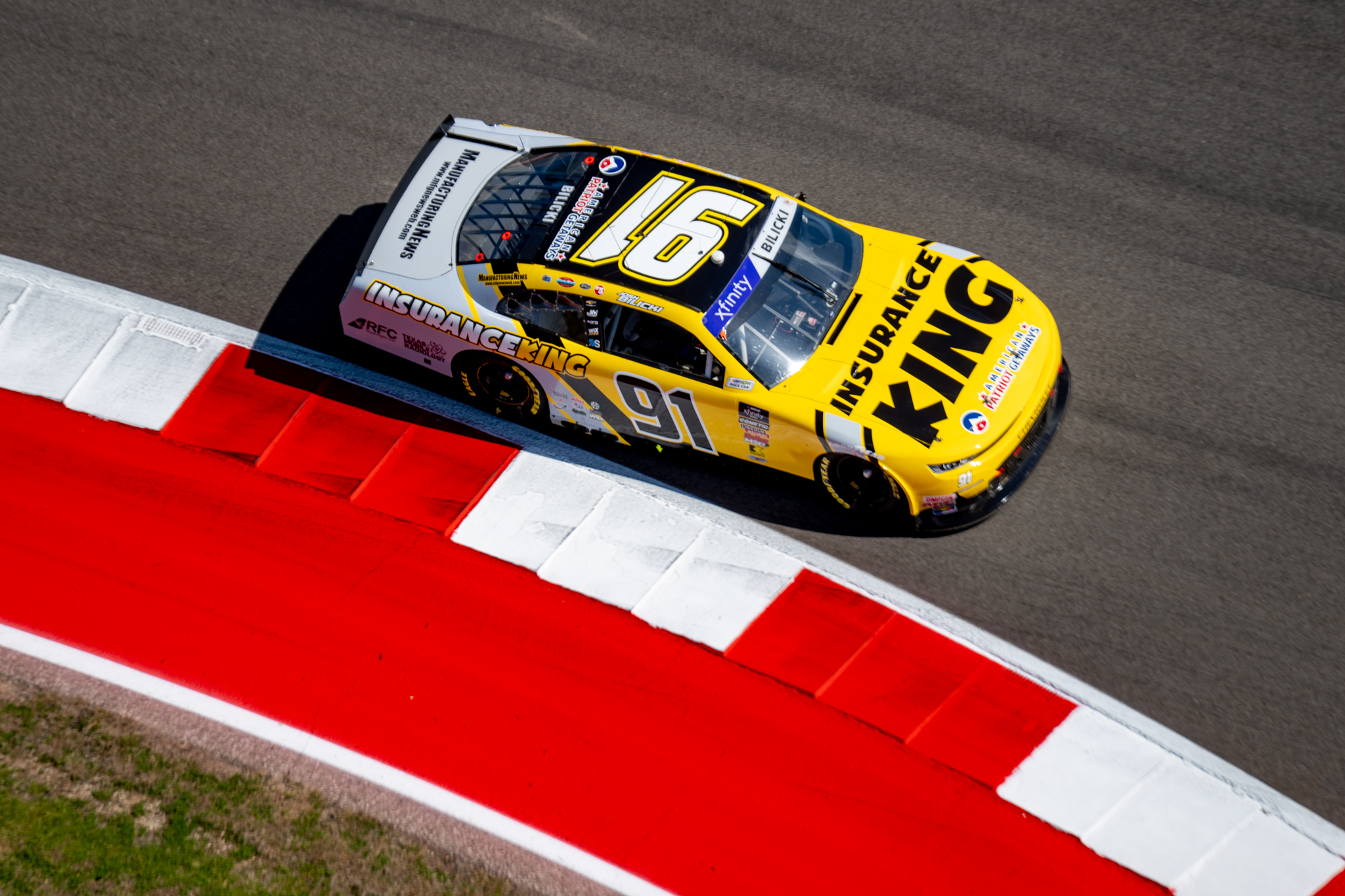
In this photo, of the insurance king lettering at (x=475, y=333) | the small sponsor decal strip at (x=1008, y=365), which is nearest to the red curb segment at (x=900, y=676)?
the small sponsor decal strip at (x=1008, y=365)

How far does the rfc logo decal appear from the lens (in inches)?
227

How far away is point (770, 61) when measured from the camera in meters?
8.62

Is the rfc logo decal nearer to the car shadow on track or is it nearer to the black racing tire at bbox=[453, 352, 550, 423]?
the car shadow on track

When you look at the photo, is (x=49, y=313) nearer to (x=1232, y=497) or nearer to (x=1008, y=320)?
(x=1008, y=320)

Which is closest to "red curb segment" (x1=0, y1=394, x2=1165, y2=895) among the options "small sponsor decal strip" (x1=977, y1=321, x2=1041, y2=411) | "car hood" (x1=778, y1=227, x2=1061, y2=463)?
"car hood" (x1=778, y1=227, x2=1061, y2=463)

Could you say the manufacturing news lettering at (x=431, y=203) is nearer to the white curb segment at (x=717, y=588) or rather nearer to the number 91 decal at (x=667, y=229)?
the number 91 decal at (x=667, y=229)

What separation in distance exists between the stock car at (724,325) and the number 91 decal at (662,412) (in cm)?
1

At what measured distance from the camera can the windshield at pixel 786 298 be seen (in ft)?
18.9

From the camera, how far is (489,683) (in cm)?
595

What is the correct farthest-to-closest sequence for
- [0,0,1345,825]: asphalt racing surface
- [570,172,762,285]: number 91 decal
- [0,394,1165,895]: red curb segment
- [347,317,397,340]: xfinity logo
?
[347,317,397,340]: xfinity logo
[0,0,1345,825]: asphalt racing surface
[570,172,762,285]: number 91 decal
[0,394,1165,895]: red curb segment

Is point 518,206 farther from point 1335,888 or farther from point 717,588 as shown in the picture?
point 1335,888

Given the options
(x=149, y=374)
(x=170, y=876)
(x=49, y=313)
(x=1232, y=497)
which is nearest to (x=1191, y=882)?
(x=1232, y=497)

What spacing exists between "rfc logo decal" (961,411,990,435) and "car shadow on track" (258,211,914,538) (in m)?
0.78

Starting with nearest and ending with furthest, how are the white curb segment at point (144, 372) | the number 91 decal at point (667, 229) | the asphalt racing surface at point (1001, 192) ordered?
the number 91 decal at point (667, 229)
the asphalt racing surface at point (1001, 192)
the white curb segment at point (144, 372)
